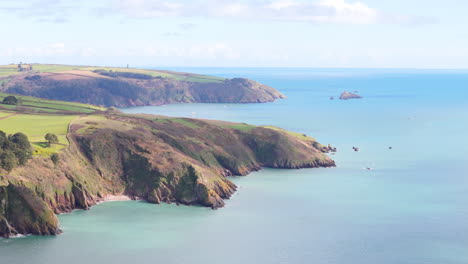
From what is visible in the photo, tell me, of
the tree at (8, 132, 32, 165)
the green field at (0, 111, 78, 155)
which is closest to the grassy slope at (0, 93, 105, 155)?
the green field at (0, 111, 78, 155)

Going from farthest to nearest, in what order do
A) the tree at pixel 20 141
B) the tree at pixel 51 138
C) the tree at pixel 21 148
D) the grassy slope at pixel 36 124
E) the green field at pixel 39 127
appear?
the tree at pixel 51 138, the grassy slope at pixel 36 124, the green field at pixel 39 127, the tree at pixel 20 141, the tree at pixel 21 148

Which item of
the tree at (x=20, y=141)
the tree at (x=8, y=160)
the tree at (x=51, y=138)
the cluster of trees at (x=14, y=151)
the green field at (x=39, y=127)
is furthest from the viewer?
the tree at (x=51, y=138)

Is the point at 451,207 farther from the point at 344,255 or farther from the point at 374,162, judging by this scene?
the point at 374,162

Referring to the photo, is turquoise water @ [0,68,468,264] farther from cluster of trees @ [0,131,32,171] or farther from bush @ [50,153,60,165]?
cluster of trees @ [0,131,32,171]

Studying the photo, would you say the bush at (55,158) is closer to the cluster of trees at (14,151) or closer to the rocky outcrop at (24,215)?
the cluster of trees at (14,151)

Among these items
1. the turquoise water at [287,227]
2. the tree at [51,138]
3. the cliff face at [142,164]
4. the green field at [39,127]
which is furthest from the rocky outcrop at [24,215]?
the tree at [51,138]

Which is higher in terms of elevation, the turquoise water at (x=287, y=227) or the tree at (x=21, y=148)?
the tree at (x=21, y=148)

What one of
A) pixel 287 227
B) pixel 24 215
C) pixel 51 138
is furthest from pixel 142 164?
pixel 287 227

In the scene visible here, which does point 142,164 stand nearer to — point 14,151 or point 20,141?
point 20,141
